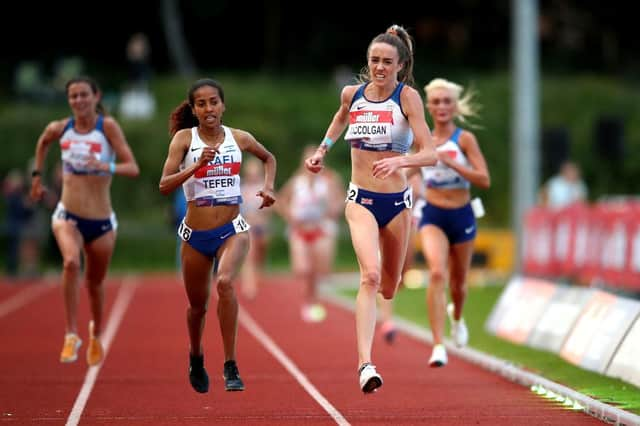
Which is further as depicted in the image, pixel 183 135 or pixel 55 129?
pixel 55 129

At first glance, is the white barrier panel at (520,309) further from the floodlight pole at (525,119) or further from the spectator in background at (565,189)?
the spectator in background at (565,189)

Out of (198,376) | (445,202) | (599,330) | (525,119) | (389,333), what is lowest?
(389,333)

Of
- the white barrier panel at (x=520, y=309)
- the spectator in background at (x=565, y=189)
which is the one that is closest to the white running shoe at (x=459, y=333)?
the white barrier panel at (x=520, y=309)

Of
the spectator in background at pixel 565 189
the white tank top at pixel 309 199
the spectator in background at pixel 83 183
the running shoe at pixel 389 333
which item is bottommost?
the spectator in background at pixel 565 189

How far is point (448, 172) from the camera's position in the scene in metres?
13.4

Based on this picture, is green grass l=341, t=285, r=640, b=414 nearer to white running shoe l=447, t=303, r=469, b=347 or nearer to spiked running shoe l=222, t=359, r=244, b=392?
white running shoe l=447, t=303, r=469, b=347

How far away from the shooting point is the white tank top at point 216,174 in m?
10.6

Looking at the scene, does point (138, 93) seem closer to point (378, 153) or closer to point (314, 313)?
point (314, 313)

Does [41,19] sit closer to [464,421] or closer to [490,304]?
[490,304]

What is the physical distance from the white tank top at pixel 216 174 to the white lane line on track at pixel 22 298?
38.3 feet

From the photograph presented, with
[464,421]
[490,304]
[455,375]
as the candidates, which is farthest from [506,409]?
[490,304]

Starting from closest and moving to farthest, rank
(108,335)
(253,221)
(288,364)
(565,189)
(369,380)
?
(369,380)
(288,364)
(108,335)
(253,221)
(565,189)

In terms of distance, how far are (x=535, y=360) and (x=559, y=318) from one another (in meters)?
0.93

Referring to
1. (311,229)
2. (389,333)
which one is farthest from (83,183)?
(311,229)
